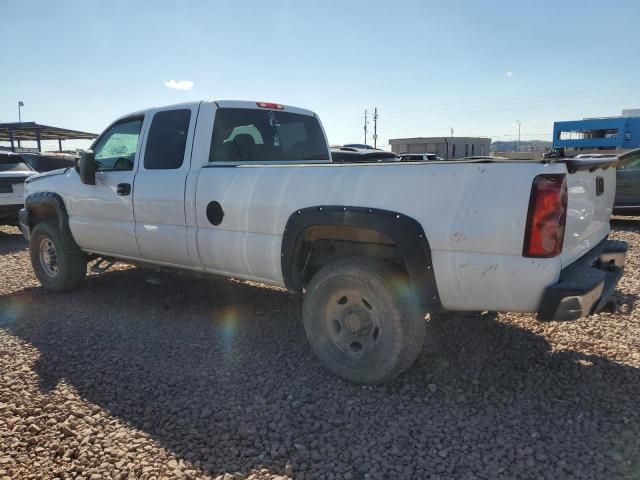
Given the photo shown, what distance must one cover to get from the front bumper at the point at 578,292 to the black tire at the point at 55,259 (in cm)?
496

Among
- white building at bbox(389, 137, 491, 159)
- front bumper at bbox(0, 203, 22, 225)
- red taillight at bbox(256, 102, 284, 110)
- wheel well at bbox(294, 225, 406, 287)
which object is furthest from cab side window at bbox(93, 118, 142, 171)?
white building at bbox(389, 137, 491, 159)

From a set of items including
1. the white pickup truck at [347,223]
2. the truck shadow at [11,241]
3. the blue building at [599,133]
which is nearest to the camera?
the white pickup truck at [347,223]

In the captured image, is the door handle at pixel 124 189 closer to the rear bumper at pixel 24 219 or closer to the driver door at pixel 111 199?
the driver door at pixel 111 199

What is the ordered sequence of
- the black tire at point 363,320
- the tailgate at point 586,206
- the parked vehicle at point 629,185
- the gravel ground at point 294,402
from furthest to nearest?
the parked vehicle at point 629,185
the black tire at point 363,320
the tailgate at point 586,206
the gravel ground at point 294,402

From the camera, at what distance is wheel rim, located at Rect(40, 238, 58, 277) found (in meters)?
5.96

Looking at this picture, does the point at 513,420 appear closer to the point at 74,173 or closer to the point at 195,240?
the point at 195,240

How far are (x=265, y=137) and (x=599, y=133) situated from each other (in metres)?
64.3

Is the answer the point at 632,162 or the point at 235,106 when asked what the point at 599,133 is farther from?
the point at 235,106

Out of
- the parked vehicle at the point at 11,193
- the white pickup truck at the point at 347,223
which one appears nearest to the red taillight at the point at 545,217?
the white pickup truck at the point at 347,223

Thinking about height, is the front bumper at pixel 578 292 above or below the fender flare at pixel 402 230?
below

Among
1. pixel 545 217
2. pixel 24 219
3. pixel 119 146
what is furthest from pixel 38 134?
pixel 545 217

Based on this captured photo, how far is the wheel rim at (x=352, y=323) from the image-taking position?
3.43 m

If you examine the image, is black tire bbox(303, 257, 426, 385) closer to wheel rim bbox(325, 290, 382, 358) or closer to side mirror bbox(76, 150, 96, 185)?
wheel rim bbox(325, 290, 382, 358)

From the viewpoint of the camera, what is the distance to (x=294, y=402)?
328cm
